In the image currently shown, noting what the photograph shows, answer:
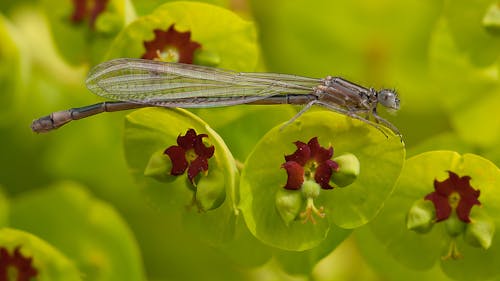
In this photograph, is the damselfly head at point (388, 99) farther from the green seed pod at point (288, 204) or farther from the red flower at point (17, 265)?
the red flower at point (17, 265)

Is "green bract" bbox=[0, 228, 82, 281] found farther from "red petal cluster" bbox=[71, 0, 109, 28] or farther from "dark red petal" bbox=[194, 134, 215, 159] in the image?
"red petal cluster" bbox=[71, 0, 109, 28]

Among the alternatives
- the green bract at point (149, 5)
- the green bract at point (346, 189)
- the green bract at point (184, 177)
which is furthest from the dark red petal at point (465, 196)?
the green bract at point (149, 5)

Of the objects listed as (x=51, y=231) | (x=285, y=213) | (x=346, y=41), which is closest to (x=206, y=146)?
(x=285, y=213)

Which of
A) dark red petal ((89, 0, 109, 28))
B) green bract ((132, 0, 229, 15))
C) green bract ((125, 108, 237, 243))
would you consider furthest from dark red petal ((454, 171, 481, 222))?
dark red petal ((89, 0, 109, 28))

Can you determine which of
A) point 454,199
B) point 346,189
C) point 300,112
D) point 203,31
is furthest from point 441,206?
point 203,31

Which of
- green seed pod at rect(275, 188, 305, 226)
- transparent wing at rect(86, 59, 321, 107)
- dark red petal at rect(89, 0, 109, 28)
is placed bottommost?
green seed pod at rect(275, 188, 305, 226)

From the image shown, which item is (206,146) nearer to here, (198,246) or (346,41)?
(198,246)
